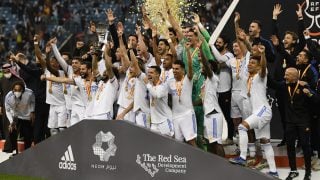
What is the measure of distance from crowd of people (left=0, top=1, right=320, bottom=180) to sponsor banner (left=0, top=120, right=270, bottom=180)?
340 mm

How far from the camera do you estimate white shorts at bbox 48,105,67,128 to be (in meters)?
14.2

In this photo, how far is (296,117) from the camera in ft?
37.2

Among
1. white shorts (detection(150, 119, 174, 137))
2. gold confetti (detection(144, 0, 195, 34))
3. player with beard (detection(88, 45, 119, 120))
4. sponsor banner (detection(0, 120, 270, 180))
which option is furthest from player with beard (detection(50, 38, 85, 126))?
gold confetti (detection(144, 0, 195, 34))

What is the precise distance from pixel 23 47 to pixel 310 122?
21.3 metres

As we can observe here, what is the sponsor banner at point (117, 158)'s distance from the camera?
1088cm

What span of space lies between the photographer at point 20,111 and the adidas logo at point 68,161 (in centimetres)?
259

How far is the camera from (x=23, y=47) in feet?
104

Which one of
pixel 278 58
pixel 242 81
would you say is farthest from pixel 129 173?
pixel 278 58

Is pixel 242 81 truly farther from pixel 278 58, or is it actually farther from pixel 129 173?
pixel 129 173

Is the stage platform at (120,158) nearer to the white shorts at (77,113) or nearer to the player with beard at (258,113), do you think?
the player with beard at (258,113)

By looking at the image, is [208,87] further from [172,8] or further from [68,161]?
[172,8]

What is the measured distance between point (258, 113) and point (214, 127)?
856 millimetres

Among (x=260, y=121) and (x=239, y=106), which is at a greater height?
(x=239, y=106)

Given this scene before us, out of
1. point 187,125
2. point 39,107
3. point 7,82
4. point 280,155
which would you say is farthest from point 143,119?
point 7,82
